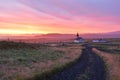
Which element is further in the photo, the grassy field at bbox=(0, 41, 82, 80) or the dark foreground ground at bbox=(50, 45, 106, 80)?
the dark foreground ground at bbox=(50, 45, 106, 80)

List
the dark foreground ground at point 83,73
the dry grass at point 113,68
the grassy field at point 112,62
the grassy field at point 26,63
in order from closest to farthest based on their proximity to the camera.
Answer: the grassy field at point 26,63, the dark foreground ground at point 83,73, the dry grass at point 113,68, the grassy field at point 112,62

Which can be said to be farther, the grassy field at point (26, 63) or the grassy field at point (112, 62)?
the grassy field at point (112, 62)

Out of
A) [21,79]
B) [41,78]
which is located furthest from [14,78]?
[41,78]

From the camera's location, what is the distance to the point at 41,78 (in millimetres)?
20844

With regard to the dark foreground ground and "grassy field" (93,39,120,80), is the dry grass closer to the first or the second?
"grassy field" (93,39,120,80)

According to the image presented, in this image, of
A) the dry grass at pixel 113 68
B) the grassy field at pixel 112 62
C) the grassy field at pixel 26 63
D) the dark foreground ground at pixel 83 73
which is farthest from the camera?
the grassy field at pixel 112 62

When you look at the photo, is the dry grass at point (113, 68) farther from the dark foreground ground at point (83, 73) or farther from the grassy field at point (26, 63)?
the grassy field at point (26, 63)

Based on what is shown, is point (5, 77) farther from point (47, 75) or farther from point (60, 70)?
point (60, 70)

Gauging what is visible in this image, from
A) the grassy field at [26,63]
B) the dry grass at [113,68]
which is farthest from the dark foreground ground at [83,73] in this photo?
the grassy field at [26,63]

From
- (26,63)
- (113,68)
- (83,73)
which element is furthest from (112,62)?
(26,63)

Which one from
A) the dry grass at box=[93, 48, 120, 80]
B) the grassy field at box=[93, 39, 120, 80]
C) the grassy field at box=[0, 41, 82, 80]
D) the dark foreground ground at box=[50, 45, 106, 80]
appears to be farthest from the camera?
the grassy field at box=[93, 39, 120, 80]

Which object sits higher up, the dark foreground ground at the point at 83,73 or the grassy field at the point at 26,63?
the grassy field at the point at 26,63

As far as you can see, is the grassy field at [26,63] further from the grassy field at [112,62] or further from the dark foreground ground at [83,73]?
the grassy field at [112,62]

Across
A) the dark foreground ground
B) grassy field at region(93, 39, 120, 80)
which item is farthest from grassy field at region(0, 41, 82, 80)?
grassy field at region(93, 39, 120, 80)
